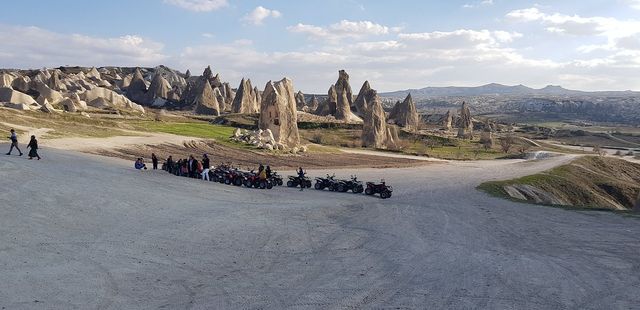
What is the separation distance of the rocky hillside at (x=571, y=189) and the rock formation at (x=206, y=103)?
93.4 metres

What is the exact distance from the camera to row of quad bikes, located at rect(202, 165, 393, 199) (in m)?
32.1

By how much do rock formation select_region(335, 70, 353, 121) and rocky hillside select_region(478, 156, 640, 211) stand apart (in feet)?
206

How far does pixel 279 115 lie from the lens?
60344mm

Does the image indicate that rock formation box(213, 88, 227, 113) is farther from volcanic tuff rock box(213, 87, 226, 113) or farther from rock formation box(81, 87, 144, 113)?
rock formation box(81, 87, 144, 113)

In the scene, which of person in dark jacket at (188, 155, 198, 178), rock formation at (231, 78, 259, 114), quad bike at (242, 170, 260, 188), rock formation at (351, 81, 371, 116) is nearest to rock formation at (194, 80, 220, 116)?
rock formation at (231, 78, 259, 114)

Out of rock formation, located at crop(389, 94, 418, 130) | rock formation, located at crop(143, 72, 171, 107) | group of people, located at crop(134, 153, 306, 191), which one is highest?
rock formation, located at crop(143, 72, 171, 107)

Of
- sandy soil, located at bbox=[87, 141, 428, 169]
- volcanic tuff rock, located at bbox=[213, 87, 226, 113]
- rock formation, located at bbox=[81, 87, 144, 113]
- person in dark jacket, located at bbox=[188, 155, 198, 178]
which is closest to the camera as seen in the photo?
person in dark jacket, located at bbox=[188, 155, 198, 178]

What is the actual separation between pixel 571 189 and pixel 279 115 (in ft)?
102

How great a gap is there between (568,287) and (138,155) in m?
38.5

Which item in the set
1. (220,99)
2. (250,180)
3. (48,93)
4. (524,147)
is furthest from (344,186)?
(220,99)

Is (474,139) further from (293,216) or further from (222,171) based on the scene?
(293,216)

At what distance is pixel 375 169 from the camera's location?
50.9m

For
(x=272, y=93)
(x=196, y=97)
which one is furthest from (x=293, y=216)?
(x=196, y=97)

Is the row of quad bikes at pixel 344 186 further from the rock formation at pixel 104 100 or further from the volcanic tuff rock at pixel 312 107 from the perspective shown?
the volcanic tuff rock at pixel 312 107
